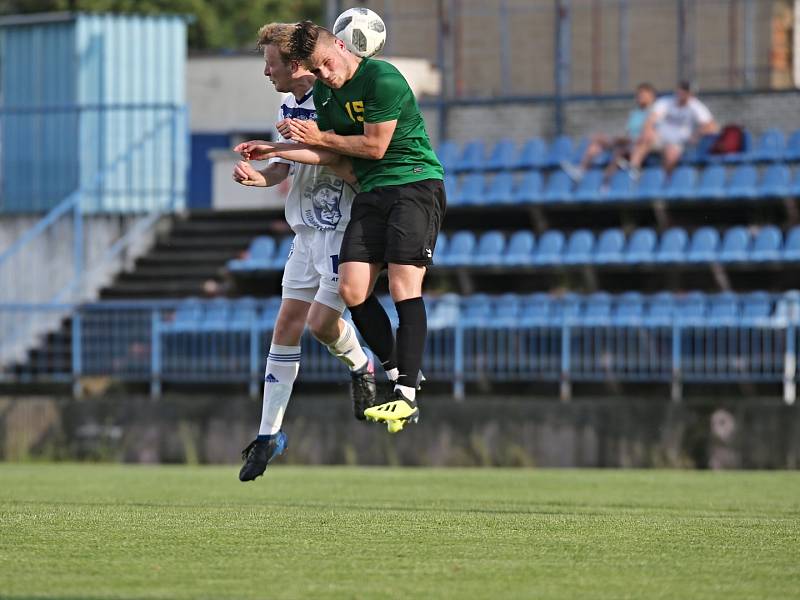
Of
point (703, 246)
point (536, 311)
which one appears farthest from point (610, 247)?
point (536, 311)

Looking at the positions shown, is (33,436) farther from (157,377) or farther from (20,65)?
(20,65)

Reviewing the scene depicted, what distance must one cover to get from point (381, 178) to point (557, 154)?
1293 cm

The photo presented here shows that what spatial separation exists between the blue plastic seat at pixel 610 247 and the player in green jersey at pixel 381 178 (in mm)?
9956

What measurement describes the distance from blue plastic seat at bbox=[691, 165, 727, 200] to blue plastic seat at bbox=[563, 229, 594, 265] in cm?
140

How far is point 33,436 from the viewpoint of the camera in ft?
54.9

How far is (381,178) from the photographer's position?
7.54 meters

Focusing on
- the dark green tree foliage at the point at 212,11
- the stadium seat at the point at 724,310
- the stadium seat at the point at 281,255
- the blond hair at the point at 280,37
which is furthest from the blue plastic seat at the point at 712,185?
the dark green tree foliage at the point at 212,11

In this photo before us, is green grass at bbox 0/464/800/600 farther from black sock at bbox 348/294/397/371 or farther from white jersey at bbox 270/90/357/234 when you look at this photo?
white jersey at bbox 270/90/357/234

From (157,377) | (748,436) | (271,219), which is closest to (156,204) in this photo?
(271,219)

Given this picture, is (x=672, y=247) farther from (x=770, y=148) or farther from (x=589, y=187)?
(x=770, y=148)

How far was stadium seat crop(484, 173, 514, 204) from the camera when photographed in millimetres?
19281

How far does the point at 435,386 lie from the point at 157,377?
9.50ft

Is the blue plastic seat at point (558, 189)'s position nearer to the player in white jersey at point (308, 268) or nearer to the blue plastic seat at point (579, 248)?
the blue plastic seat at point (579, 248)

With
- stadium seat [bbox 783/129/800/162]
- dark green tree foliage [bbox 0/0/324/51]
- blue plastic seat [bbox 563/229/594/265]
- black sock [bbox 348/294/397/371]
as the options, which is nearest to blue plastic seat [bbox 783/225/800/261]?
stadium seat [bbox 783/129/800/162]
